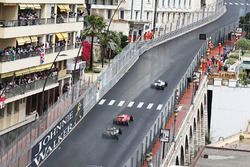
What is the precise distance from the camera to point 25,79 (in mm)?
75750

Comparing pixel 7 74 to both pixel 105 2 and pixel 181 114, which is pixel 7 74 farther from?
pixel 105 2

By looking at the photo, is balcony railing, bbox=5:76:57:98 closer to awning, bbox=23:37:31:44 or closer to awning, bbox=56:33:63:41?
awning, bbox=23:37:31:44

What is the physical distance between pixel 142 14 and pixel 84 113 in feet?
207

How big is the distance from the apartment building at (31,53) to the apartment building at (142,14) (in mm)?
39048

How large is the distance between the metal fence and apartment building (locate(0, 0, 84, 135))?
313cm

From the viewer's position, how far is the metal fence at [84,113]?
6166 centimetres

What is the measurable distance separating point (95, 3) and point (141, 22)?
1131 centimetres

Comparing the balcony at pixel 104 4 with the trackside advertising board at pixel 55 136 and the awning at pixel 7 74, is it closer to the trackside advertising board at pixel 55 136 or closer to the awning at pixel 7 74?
the trackside advertising board at pixel 55 136

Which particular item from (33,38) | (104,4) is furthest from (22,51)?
(104,4)

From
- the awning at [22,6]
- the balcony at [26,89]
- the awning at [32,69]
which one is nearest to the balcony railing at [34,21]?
the awning at [22,6]

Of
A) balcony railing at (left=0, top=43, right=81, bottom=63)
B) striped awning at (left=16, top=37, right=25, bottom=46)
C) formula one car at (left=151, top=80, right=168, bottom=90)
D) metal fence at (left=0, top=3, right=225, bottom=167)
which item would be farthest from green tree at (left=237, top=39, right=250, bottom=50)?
striped awning at (left=16, top=37, right=25, bottom=46)

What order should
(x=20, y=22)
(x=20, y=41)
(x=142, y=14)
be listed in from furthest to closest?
(x=142, y=14)
(x=20, y=41)
(x=20, y=22)

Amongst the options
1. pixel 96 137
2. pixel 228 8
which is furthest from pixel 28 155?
pixel 228 8

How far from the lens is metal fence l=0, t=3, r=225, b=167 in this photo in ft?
202
